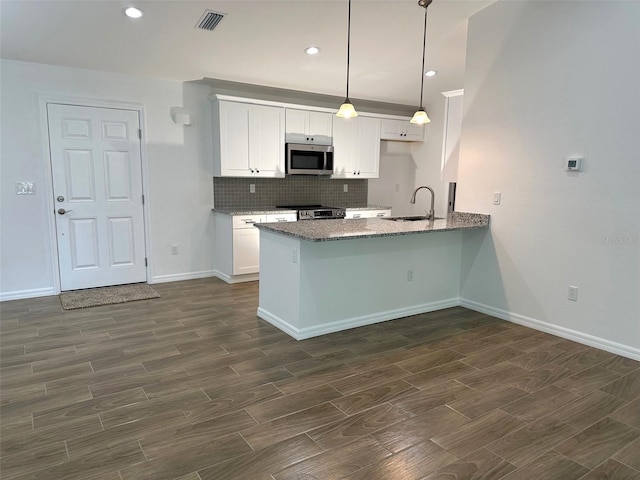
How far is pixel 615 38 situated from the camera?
301cm

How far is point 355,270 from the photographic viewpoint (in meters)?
3.63

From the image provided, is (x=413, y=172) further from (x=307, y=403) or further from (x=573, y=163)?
(x=307, y=403)

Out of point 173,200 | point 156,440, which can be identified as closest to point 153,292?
point 173,200

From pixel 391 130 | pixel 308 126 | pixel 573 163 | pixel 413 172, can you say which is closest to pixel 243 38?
pixel 308 126

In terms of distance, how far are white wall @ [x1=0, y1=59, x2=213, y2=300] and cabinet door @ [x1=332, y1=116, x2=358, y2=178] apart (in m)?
1.84

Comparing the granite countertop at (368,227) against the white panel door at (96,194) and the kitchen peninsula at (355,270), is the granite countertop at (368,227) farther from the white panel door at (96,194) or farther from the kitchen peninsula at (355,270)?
the white panel door at (96,194)

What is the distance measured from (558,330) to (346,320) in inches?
72.4

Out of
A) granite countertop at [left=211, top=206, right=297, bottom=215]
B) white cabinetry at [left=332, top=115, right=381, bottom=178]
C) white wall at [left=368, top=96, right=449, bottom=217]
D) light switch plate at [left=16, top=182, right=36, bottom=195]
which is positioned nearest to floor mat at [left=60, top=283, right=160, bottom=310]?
light switch plate at [left=16, top=182, right=36, bottom=195]

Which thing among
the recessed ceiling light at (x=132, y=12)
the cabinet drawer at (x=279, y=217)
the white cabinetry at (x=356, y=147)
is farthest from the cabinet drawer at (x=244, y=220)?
the recessed ceiling light at (x=132, y=12)

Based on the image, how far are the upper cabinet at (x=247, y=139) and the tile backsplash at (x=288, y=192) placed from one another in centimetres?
36

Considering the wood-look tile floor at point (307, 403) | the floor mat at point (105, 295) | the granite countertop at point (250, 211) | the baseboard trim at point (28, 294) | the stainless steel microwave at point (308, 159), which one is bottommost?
the wood-look tile floor at point (307, 403)

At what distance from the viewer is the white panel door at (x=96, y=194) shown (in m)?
4.45

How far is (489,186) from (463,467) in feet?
9.15

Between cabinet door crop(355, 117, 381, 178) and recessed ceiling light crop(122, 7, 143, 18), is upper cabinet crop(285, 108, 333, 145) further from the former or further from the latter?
recessed ceiling light crop(122, 7, 143, 18)
